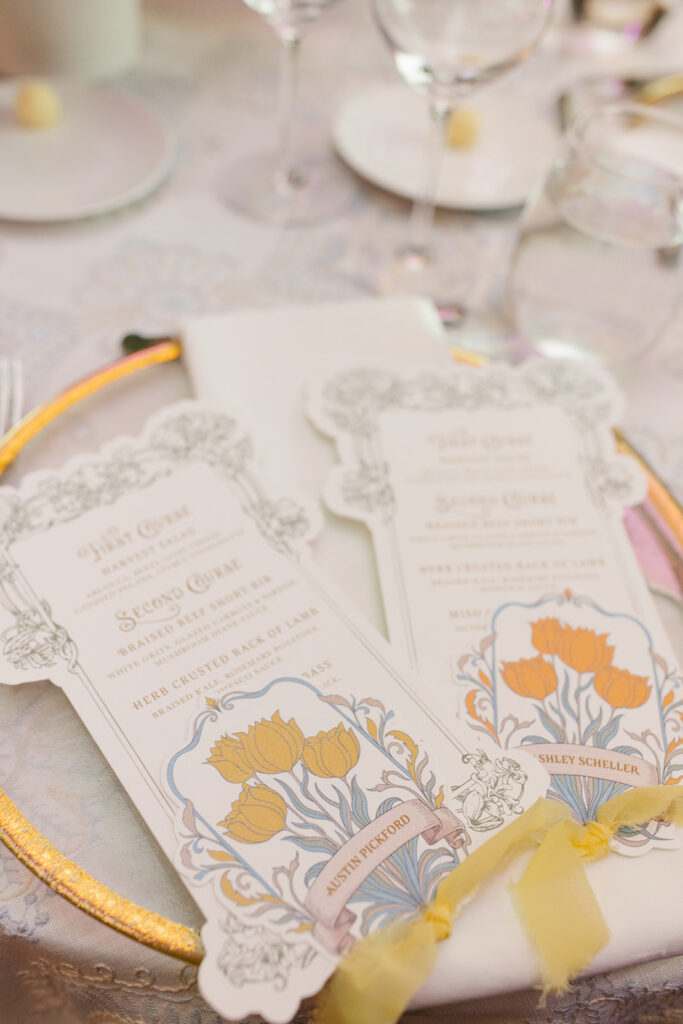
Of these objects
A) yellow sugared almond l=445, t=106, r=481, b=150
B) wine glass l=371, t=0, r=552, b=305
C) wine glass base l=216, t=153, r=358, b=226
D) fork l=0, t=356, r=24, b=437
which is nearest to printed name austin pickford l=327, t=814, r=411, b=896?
fork l=0, t=356, r=24, b=437

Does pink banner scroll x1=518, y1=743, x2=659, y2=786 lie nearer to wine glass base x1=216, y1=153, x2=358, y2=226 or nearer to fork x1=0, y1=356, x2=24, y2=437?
fork x1=0, y1=356, x2=24, y2=437

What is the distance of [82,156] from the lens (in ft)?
2.59

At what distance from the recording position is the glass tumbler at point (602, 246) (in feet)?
2.03

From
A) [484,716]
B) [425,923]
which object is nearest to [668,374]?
[484,716]

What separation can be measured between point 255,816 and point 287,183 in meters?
0.63

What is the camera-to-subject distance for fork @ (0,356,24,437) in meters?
0.58

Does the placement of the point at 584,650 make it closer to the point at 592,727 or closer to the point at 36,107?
the point at 592,727

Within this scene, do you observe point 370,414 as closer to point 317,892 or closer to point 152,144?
point 317,892

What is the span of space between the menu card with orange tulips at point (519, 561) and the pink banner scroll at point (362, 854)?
0.02 m

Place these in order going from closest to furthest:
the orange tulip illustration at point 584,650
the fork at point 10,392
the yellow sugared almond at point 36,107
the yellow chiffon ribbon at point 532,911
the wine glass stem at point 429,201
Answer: the yellow chiffon ribbon at point 532,911, the orange tulip illustration at point 584,650, the fork at point 10,392, the wine glass stem at point 429,201, the yellow sugared almond at point 36,107

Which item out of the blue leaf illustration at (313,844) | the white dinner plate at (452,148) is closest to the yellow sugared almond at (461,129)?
the white dinner plate at (452,148)

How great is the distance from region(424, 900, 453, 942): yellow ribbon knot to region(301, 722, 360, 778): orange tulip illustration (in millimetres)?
68

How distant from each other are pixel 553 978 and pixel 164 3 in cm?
106

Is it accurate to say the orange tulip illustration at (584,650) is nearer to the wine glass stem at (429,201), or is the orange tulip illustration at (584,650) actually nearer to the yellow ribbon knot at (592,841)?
the yellow ribbon knot at (592,841)
